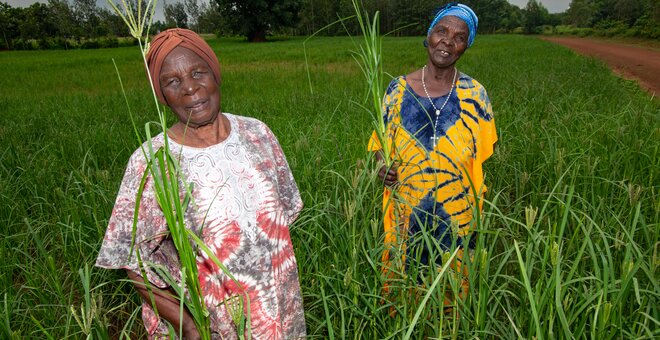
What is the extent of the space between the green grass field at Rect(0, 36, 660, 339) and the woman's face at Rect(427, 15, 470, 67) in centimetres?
53

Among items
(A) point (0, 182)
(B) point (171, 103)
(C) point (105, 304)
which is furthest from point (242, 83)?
(B) point (171, 103)

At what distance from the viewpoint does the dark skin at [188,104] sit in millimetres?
1052

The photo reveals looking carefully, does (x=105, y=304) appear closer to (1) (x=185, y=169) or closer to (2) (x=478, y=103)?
(1) (x=185, y=169)

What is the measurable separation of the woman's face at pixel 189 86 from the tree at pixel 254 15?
3575cm

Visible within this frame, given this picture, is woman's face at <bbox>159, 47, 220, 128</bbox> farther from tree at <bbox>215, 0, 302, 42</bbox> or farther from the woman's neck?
tree at <bbox>215, 0, 302, 42</bbox>

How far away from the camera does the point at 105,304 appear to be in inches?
77.1

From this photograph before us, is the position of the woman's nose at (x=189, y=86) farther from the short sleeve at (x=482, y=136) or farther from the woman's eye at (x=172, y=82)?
the short sleeve at (x=482, y=136)

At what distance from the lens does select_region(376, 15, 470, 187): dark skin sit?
1603 mm

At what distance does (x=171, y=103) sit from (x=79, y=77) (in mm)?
11078

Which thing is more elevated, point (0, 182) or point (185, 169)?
point (185, 169)

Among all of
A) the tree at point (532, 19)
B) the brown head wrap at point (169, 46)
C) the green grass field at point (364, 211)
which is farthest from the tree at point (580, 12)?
the brown head wrap at point (169, 46)

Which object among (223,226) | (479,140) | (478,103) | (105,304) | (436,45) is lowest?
(105,304)

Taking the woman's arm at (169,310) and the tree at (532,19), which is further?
the tree at (532,19)

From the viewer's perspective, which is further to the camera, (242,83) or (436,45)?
(242,83)
